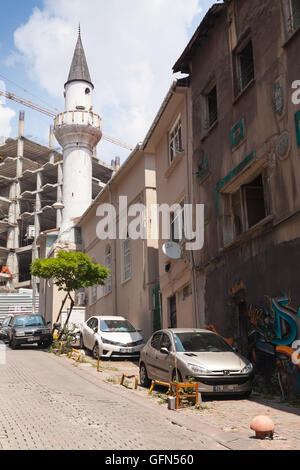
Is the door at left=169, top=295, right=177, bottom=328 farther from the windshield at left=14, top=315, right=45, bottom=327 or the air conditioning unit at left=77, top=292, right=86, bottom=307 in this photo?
the air conditioning unit at left=77, top=292, right=86, bottom=307

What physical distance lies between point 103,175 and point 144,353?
7518cm

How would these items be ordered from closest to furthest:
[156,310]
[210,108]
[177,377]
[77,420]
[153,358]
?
1. [77,420]
2. [177,377]
3. [153,358]
4. [210,108]
5. [156,310]

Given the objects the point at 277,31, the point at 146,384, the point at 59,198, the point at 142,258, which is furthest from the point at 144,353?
the point at 59,198

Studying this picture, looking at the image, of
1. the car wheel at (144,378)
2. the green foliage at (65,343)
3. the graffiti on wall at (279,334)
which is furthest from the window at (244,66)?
the green foliage at (65,343)

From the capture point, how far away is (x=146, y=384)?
12.4 metres

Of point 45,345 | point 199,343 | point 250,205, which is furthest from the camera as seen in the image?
point 45,345

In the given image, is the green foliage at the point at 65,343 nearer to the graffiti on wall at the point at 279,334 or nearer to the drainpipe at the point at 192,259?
the drainpipe at the point at 192,259

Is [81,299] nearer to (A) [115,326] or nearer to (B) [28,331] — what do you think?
(B) [28,331]

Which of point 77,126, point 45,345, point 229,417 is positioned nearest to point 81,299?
point 45,345

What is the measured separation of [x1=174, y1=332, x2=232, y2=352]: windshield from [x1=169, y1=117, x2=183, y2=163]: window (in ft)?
26.4

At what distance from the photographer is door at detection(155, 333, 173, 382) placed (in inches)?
434

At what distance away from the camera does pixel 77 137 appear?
41.2 m

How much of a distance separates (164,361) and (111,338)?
23.6 feet

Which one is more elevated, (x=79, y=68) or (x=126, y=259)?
(x=79, y=68)
